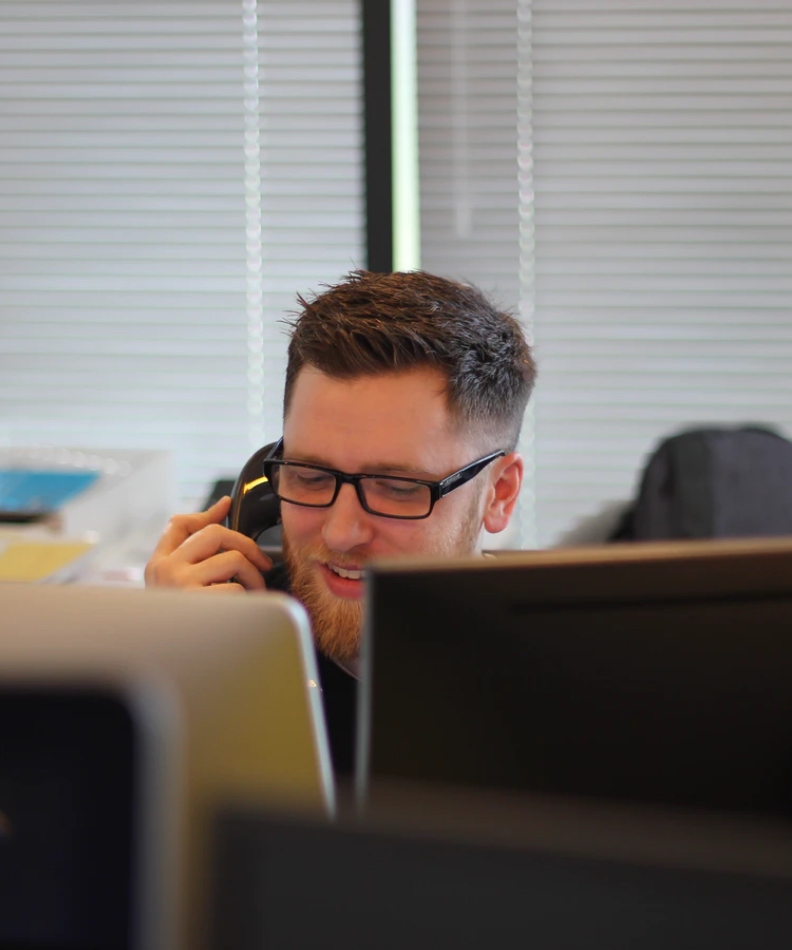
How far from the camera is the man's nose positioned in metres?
1.50

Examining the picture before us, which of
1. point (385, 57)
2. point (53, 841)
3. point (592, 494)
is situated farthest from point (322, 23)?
point (53, 841)

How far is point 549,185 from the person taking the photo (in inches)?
125

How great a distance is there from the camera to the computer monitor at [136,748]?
0.52m

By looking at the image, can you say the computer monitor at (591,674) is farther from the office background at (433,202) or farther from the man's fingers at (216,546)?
the office background at (433,202)

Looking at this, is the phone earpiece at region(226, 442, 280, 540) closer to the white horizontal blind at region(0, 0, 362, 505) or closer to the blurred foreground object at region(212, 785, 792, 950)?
the blurred foreground object at region(212, 785, 792, 950)

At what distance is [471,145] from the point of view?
3.19 meters

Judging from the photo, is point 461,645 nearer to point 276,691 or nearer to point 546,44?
point 276,691

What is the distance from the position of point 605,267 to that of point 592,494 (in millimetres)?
624

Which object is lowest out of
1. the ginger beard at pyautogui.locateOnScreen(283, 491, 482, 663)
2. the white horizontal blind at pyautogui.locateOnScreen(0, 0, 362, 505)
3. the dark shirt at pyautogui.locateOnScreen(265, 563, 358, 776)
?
the dark shirt at pyautogui.locateOnScreen(265, 563, 358, 776)

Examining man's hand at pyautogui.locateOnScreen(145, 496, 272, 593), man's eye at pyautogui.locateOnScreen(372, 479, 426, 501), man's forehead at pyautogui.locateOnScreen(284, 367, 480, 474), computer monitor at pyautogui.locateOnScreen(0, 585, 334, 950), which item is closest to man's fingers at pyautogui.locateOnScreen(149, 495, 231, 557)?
man's hand at pyautogui.locateOnScreen(145, 496, 272, 593)

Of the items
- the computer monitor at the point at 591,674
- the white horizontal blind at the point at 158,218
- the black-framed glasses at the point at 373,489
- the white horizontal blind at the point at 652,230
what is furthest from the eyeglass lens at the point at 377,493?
the white horizontal blind at the point at 158,218

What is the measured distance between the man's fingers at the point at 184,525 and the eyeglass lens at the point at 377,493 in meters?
0.20

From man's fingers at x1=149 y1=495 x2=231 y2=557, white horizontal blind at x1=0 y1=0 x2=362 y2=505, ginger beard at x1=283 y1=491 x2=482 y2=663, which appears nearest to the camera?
ginger beard at x1=283 y1=491 x2=482 y2=663

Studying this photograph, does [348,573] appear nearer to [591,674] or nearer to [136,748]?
[591,674]
